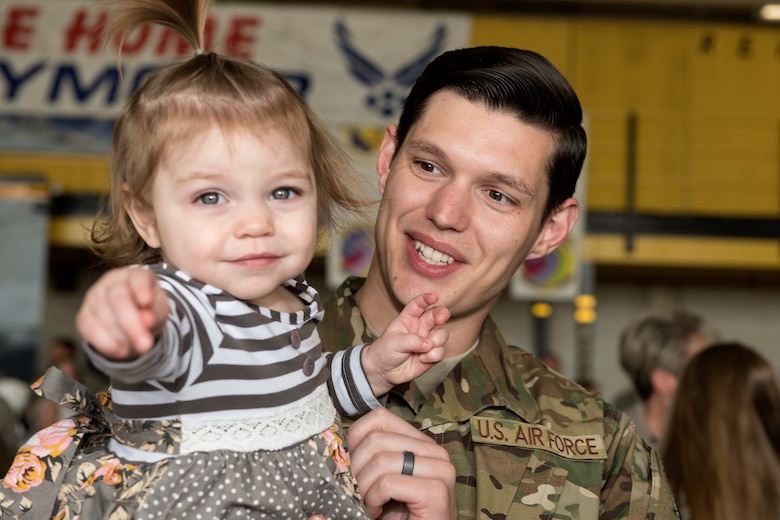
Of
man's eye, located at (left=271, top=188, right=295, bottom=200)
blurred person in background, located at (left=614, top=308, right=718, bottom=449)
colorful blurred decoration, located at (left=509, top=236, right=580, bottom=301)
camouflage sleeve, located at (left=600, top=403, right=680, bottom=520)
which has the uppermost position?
man's eye, located at (left=271, top=188, right=295, bottom=200)

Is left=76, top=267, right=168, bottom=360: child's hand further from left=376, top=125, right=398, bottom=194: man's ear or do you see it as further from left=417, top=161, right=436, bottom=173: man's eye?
left=376, top=125, right=398, bottom=194: man's ear

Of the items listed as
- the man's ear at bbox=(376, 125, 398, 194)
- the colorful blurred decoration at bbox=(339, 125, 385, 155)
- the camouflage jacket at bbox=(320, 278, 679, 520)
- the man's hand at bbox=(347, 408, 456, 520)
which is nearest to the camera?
the man's hand at bbox=(347, 408, 456, 520)

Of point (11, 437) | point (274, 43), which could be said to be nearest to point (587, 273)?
point (274, 43)

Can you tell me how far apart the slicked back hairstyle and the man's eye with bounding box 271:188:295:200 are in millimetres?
921

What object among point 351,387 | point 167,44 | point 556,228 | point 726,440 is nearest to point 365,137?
point 167,44

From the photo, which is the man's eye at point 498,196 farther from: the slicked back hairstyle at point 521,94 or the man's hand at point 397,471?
the man's hand at point 397,471

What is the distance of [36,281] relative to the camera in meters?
11.2

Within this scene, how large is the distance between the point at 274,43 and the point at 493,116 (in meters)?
8.18

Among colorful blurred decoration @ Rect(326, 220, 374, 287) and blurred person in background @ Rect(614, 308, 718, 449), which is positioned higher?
blurred person in background @ Rect(614, 308, 718, 449)

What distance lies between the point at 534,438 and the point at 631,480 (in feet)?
0.76

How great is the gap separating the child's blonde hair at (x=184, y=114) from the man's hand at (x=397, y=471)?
43 centimetres

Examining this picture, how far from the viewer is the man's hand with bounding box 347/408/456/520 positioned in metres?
1.91

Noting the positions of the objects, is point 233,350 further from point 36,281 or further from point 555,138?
point 36,281

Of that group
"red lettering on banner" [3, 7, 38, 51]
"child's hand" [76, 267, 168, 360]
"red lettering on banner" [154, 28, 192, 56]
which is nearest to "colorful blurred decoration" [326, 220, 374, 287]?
"red lettering on banner" [154, 28, 192, 56]
